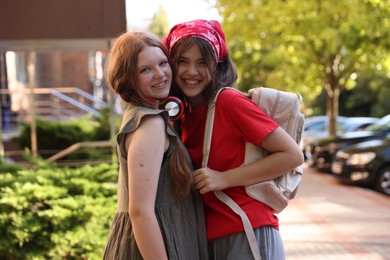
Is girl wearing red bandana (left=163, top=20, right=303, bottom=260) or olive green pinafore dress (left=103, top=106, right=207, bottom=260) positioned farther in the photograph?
girl wearing red bandana (left=163, top=20, right=303, bottom=260)

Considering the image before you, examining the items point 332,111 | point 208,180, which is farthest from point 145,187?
point 332,111

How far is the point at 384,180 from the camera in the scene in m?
9.86

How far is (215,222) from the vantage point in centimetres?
199

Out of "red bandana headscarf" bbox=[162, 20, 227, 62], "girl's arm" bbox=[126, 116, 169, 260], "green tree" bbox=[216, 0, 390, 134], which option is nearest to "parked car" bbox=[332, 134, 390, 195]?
"green tree" bbox=[216, 0, 390, 134]

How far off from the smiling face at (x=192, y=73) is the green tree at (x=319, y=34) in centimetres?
1018

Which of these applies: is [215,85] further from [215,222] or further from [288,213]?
[288,213]

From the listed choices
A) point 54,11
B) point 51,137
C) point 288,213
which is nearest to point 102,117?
point 51,137

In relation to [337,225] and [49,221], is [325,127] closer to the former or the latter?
[337,225]

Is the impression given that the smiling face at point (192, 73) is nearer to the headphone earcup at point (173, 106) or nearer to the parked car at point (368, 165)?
the headphone earcup at point (173, 106)

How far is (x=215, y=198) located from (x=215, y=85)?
1.55 ft

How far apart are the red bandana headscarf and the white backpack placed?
0.22 meters

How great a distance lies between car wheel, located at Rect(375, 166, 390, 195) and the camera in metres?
9.78

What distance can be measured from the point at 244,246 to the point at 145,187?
0.50 metres

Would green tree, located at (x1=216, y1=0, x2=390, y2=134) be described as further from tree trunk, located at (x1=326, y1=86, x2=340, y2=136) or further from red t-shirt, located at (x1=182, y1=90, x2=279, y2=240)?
red t-shirt, located at (x1=182, y1=90, x2=279, y2=240)
